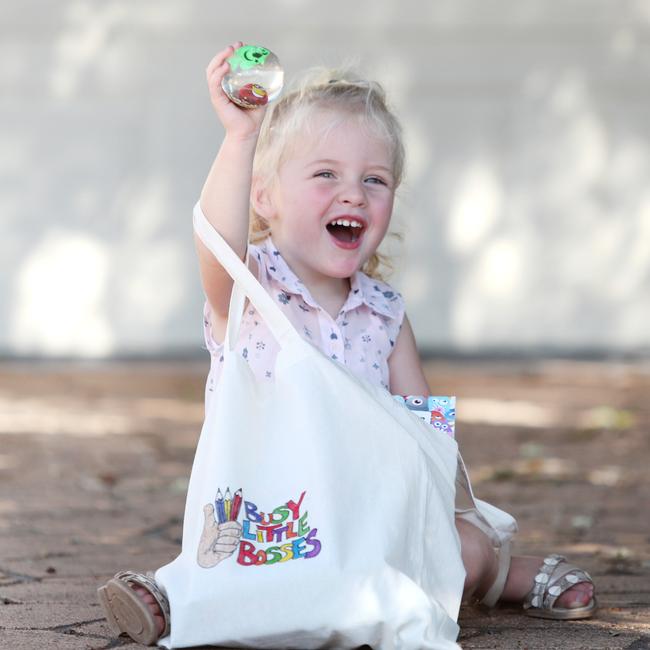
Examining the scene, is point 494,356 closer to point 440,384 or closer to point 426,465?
point 440,384

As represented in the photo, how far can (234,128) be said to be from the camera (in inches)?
90.0

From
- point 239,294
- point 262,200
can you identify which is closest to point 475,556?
point 239,294

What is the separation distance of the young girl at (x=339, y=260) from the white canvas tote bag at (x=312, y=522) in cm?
30

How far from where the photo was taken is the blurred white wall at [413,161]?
711 cm

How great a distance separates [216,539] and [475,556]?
1.85ft

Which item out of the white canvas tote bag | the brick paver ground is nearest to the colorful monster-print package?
the white canvas tote bag

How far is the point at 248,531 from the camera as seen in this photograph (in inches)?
82.0

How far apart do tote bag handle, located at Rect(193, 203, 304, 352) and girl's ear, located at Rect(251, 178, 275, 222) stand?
0.33m

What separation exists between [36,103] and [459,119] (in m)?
2.33

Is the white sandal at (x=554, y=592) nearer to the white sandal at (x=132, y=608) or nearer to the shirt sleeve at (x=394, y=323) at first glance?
the shirt sleeve at (x=394, y=323)

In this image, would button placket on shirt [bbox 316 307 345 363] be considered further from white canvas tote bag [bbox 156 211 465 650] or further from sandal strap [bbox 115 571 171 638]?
sandal strap [bbox 115 571 171 638]

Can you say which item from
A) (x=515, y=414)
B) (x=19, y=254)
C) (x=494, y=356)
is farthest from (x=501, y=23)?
(x=19, y=254)

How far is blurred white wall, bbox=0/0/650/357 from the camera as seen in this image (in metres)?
7.11

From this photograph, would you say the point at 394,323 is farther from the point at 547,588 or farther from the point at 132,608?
the point at 132,608
